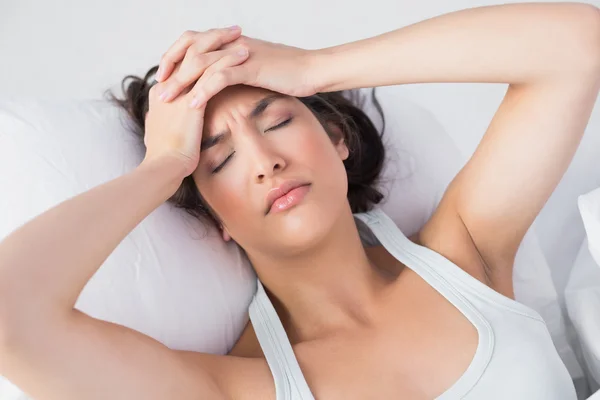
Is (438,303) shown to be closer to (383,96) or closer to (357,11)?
(383,96)

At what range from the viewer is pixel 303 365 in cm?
120

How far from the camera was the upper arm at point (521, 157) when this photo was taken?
117cm

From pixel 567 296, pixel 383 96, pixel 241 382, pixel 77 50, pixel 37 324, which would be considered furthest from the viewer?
pixel 77 50

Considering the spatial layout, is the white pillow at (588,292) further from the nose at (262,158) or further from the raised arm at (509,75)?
the nose at (262,158)

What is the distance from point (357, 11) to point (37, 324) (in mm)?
1263

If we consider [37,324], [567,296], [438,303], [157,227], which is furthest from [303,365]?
[567,296]

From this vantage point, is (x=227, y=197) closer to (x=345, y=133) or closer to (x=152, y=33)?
(x=345, y=133)

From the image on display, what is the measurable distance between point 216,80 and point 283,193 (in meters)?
0.22

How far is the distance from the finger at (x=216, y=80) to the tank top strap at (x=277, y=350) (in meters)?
0.41

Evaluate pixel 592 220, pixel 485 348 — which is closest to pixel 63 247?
pixel 485 348

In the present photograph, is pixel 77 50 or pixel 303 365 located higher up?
pixel 77 50

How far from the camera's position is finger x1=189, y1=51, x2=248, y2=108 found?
1156mm

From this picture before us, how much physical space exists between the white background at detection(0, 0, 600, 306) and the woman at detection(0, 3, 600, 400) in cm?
45

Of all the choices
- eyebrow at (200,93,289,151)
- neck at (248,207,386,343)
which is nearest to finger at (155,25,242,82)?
eyebrow at (200,93,289,151)
